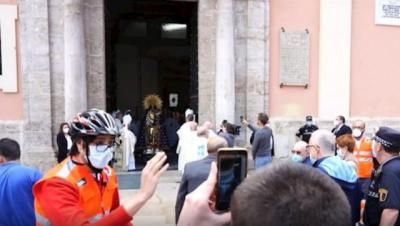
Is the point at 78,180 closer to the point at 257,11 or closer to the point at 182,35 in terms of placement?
the point at 257,11

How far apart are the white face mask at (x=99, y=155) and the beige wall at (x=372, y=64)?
10.3 meters

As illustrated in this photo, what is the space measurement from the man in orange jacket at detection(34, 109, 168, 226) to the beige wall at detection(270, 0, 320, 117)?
359 inches

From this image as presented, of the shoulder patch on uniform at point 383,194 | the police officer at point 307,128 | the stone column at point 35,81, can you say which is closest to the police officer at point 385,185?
the shoulder patch on uniform at point 383,194

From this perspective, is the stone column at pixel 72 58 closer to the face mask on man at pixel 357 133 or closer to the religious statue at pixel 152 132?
the religious statue at pixel 152 132

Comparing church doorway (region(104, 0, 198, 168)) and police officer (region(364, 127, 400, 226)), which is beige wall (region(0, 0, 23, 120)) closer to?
church doorway (region(104, 0, 198, 168))

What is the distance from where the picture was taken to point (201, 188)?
1442mm

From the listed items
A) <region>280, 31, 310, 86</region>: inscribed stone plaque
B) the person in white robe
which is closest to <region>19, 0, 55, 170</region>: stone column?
the person in white robe

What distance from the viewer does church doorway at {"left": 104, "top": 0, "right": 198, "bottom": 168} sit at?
16.2 m

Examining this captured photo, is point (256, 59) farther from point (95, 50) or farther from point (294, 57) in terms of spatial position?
point (95, 50)

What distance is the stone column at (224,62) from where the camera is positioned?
1052 cm

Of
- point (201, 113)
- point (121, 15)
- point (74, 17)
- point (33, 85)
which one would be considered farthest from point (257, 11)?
point (121, 15)

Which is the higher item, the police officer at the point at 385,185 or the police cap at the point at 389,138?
the police cap at the point at 389,138

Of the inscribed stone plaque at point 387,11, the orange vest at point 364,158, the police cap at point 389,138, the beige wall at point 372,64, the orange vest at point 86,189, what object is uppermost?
the inscribed stone plaque at point 387,11

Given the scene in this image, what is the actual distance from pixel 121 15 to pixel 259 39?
7194 mm
